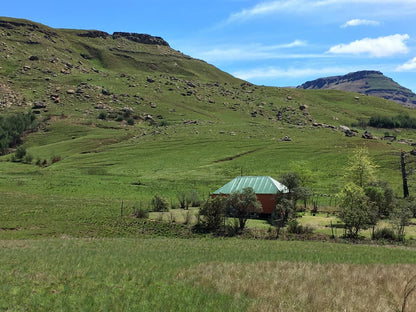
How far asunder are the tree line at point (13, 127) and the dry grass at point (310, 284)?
151 m

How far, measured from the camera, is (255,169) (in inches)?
3698

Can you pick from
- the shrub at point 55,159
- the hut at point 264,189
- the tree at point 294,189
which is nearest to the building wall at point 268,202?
the hut at point 264,189

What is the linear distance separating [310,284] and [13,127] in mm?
171219

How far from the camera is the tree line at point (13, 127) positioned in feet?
455

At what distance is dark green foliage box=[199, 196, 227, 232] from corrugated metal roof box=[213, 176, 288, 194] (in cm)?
1093

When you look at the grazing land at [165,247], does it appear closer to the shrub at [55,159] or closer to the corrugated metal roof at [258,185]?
the shrub at [55,159]

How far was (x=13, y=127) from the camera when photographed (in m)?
151

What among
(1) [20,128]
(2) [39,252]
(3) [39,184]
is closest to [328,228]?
(2) [39,252]

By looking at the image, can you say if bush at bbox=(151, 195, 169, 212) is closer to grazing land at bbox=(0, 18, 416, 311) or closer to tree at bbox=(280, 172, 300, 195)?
grazing land at bbox=(0, 18, 416, 311)

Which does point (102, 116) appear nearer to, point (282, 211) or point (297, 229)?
point (282, 211)

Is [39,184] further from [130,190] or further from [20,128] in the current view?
[20,128]

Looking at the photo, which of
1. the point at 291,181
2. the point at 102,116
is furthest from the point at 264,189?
the point at 102,116

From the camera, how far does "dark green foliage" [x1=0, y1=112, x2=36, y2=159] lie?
13862 centimetres

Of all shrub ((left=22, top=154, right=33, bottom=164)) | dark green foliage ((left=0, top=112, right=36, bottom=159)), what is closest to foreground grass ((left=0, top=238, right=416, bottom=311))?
shrub ((left=22, top=154, right=33, bottom=164))
